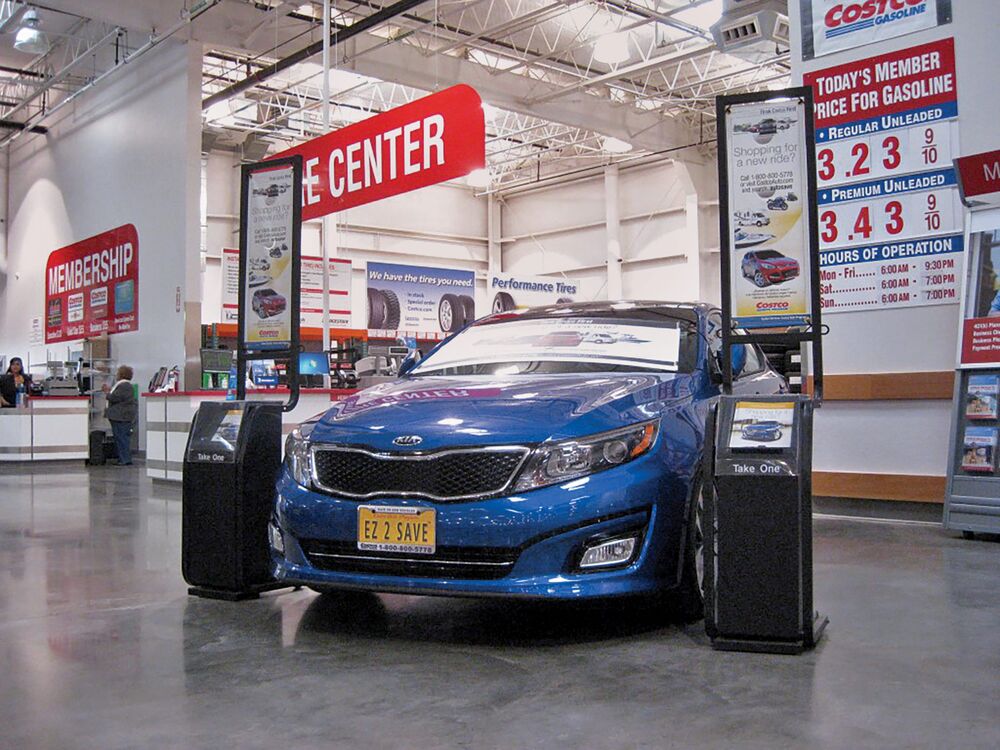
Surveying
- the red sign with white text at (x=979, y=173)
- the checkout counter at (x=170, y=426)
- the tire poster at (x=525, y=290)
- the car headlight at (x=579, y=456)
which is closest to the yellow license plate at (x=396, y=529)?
the car headlight at (x=579, y=456)

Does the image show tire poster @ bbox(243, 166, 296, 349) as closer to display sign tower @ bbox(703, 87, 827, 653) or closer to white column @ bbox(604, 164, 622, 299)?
display sign tower @ bbox(703, 87, 827, 653)

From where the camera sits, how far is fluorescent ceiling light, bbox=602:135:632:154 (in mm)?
21719

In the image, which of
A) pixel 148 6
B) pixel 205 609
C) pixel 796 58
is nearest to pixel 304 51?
Answer: pixel 148 6

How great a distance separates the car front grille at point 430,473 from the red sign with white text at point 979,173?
3902mm

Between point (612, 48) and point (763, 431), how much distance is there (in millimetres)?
15835

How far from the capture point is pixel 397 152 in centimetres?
893

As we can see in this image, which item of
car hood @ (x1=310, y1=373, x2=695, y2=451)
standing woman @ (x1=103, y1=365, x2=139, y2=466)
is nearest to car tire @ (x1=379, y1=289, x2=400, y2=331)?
standing woman @ (x1=103, y1=365, x2=139, y2=466)

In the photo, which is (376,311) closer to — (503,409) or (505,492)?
(503,409)

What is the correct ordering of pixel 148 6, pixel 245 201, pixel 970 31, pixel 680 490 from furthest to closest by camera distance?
pixel 148 6 → pixel 970 31 → pixel 245 201 → pixel 680 490

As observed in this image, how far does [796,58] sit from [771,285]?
410 centimetres

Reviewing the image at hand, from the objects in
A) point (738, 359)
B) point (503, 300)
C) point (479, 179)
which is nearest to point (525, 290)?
point (503, 300)

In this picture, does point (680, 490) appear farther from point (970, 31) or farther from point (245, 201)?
point (970, 31)

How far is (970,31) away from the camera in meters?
6.41

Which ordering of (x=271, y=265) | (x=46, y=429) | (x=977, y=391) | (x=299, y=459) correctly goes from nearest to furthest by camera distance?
1. (x=299, y=459)
2. (x=271, y=265)
3. (x=977, y=391)
4. (x=46, y=429)
